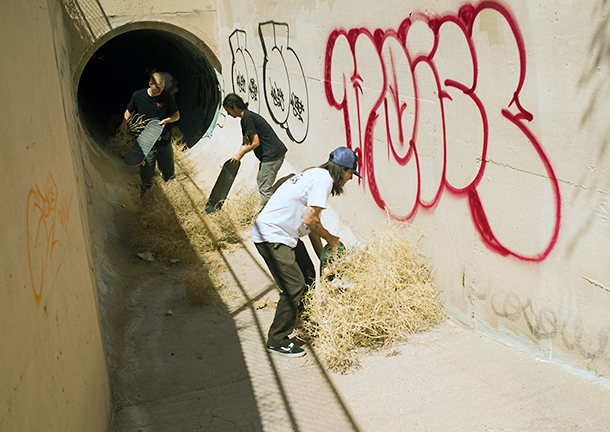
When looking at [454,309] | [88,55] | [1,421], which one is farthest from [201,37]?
[1,421]

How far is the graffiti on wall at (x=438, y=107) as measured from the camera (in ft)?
11.2

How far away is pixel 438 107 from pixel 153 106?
16.4 ft

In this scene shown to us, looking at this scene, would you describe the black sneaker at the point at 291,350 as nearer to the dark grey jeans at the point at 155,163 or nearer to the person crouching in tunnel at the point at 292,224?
the person crouching in tunnel at the point at 292,224

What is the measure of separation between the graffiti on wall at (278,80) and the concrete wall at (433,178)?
109cm

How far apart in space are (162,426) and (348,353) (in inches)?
57.3

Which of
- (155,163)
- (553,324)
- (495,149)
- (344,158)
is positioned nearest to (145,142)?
(155,163)

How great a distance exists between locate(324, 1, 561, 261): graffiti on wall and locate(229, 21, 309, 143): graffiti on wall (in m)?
1.46

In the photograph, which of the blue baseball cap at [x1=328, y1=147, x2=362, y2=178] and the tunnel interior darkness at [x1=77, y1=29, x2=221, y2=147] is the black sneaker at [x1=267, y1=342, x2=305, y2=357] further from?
the tunnel interior darkness at [x1=77, y1=29, x2=221, y2=147]

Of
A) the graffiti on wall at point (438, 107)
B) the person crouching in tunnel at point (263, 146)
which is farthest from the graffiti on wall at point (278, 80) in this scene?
the graffiti on wall at point (438, 107)

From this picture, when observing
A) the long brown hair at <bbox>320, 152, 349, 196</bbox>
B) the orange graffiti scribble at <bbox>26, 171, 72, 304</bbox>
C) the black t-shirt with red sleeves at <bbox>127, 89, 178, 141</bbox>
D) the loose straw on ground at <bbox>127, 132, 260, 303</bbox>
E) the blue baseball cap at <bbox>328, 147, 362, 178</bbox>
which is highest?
the orange graffiti scribble at <bbox>26, 171, 72, 304</bbox>

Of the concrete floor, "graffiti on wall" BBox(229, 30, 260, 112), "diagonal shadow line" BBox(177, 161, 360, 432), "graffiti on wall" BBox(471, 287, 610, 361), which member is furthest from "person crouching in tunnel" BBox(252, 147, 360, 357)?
"graffiti on wall" BBox(229, 30, 260, 112)

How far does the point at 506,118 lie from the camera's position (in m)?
A: 3.51

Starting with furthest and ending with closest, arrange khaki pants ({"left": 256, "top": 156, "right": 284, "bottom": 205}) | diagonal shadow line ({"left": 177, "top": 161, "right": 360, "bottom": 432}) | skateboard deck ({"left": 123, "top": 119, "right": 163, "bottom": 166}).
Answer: skateboard deck ({"left": 123, "top": 119, "right": 163, "bottom": 166}) → khaki pants ({"left": 256, "top": 156, "right": 284, "bottom": 205}) → diagonal shadow line ({"left": 177, "top": 161, "right": 360, "bottom": 432})

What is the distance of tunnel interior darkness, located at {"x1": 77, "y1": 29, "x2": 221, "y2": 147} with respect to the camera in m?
11.5
